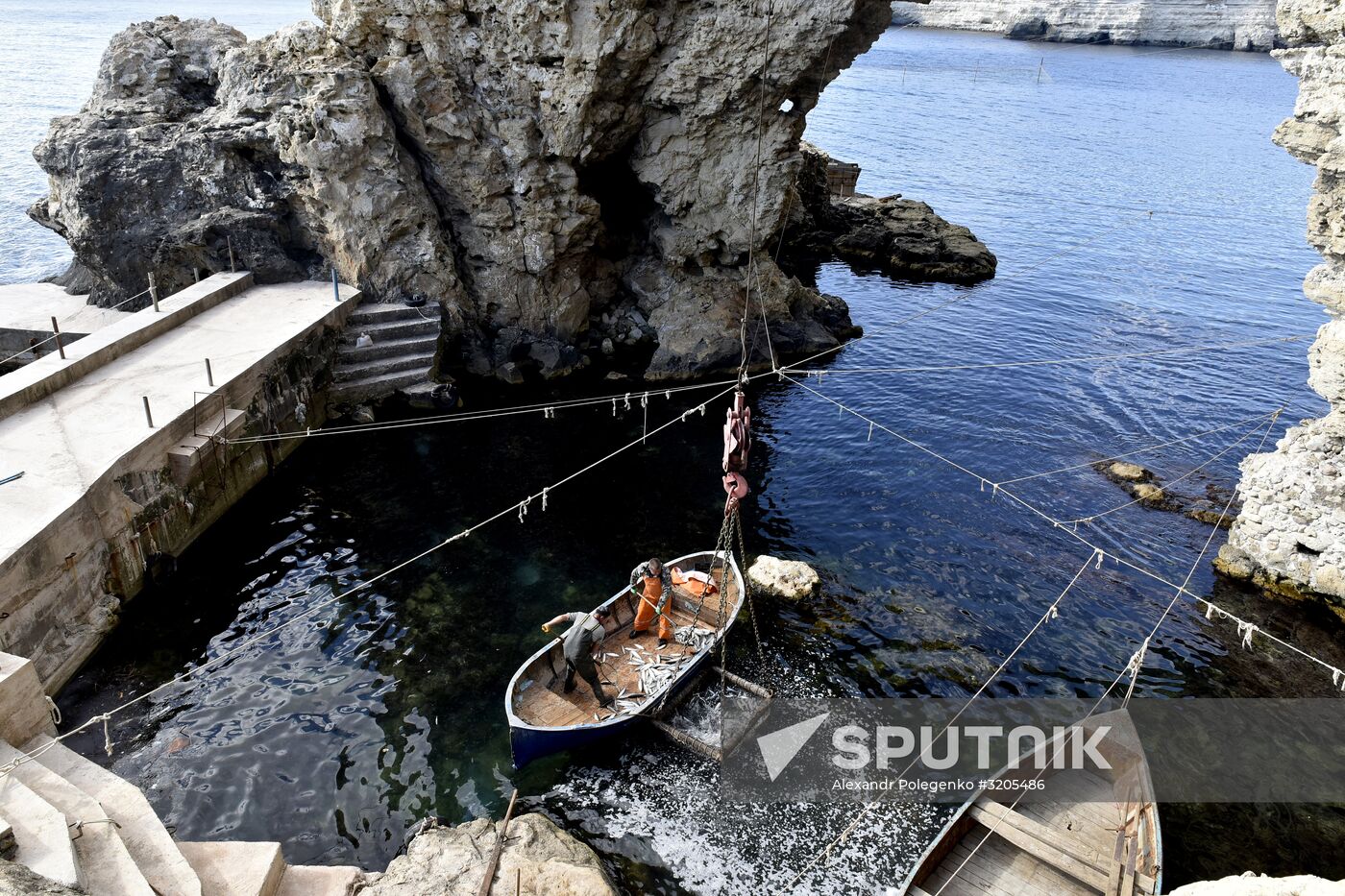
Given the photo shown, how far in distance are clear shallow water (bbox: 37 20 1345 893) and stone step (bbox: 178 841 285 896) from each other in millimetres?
1839

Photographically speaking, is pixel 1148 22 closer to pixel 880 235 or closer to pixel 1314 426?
pixel 880 235

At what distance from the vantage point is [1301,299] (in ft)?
123

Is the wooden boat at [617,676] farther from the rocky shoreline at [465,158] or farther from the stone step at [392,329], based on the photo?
the stone step at [392,329]

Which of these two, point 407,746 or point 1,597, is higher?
point 1,597

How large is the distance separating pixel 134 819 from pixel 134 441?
9673 mm

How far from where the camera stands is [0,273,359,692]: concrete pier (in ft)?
48.6

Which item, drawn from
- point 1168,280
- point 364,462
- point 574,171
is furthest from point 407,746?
point 1168,280

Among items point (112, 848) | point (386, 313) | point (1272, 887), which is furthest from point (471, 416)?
point (1272, 887)

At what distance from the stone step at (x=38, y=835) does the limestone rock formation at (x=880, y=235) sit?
118 feet

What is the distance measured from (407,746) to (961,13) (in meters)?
170

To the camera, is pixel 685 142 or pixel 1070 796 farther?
pixel 685 142

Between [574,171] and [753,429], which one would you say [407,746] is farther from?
[574,171]

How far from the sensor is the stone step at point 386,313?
25.7 metres

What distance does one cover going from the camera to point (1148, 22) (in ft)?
419
